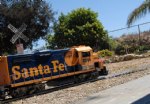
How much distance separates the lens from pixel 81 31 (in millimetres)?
41125

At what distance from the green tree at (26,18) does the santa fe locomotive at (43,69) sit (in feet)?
29.5

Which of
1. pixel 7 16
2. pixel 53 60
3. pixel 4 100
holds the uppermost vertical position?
pixel 7 16

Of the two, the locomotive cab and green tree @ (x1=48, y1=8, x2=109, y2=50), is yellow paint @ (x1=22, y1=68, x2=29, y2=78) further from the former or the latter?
green tree @ (x1=48, y1=8, x2=109, y2=50)

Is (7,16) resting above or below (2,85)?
above

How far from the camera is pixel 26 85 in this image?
858 inches

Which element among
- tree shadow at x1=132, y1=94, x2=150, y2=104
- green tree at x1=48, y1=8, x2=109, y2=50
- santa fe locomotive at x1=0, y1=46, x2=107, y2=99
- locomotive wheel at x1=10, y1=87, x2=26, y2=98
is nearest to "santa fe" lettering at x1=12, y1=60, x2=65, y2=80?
santa fe locomotive at x1=0, y1=46, x2=107, y2=99

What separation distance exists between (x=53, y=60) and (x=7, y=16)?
1034 centimetres

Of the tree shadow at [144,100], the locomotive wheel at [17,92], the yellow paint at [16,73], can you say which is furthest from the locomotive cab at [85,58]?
the tree shadow at [144,100]

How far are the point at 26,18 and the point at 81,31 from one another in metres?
8.53

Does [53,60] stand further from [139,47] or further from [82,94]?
[139,47]

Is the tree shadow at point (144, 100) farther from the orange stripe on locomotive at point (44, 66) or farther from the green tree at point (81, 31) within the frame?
the green tree at point (81, 31)

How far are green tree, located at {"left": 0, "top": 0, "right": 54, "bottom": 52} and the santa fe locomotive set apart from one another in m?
9.00

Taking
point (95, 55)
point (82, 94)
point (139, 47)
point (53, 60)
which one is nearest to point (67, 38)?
point (139, 47)

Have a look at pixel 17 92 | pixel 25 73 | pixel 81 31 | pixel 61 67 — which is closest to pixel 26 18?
pixel 81 31
